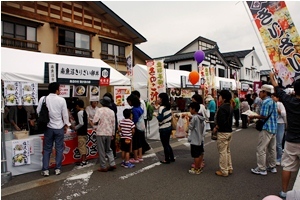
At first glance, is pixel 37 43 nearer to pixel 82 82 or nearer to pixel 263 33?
pixel 82 82

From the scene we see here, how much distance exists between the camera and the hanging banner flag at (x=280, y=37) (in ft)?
12.1

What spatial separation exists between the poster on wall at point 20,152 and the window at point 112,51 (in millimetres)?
12075

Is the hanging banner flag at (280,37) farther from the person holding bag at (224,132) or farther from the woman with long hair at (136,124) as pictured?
the woman with long hair at (136,124)

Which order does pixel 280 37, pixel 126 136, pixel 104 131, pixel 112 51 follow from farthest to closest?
pixel 112 51 → pixel 126 136 → pixel 104 131 → pixel 280 37

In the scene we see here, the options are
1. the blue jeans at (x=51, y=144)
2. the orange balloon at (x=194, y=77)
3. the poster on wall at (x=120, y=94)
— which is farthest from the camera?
the orange balloon at (x=194, y=77)

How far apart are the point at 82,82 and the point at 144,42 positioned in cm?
1376

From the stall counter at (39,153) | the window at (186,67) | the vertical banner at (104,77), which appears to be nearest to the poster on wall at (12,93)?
the stall counter at (39,153)

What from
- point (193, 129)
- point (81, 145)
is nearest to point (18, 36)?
point (81, 145)

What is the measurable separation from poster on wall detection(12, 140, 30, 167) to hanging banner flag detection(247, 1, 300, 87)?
17.1 feet

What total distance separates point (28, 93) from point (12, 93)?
348mm

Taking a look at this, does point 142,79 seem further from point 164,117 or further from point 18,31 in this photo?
point 18,31

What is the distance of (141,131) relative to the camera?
5.91m

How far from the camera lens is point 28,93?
16.5 feet

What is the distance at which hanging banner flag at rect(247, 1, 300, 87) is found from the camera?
3.68m
